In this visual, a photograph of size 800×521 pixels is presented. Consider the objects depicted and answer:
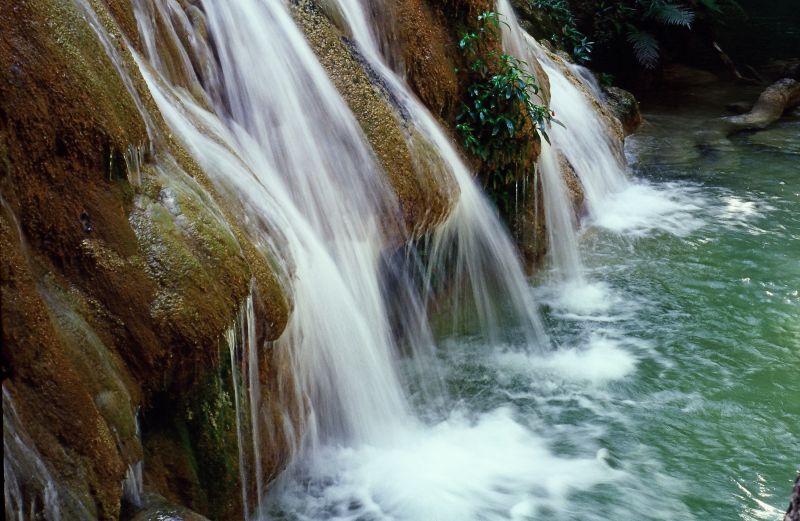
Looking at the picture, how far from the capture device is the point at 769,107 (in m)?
12.0

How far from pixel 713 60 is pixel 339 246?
1167 centimetres

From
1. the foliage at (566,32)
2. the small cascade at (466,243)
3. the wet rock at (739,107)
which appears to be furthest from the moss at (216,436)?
the wet rock at (739,107)

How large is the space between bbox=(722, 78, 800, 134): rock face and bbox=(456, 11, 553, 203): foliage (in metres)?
5.66

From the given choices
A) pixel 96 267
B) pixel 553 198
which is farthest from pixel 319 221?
pixel 553 198

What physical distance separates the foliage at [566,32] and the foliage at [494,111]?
191 inches

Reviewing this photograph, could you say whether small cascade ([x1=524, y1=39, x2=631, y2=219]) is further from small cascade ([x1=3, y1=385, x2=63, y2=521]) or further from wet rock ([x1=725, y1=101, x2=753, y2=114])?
small cascade ([x1=3, y1=385, x2=63, y2=521])

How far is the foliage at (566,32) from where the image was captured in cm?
1155

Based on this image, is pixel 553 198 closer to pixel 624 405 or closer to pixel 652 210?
pixel 652 210

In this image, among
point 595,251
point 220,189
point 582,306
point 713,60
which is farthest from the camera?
point 713,60

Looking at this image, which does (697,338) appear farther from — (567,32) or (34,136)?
(567,32)

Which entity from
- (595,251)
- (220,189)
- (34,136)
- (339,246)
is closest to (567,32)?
(595,251)

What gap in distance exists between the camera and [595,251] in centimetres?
771

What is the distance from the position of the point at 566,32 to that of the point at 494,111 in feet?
18.7

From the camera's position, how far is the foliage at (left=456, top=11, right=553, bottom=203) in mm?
6496
